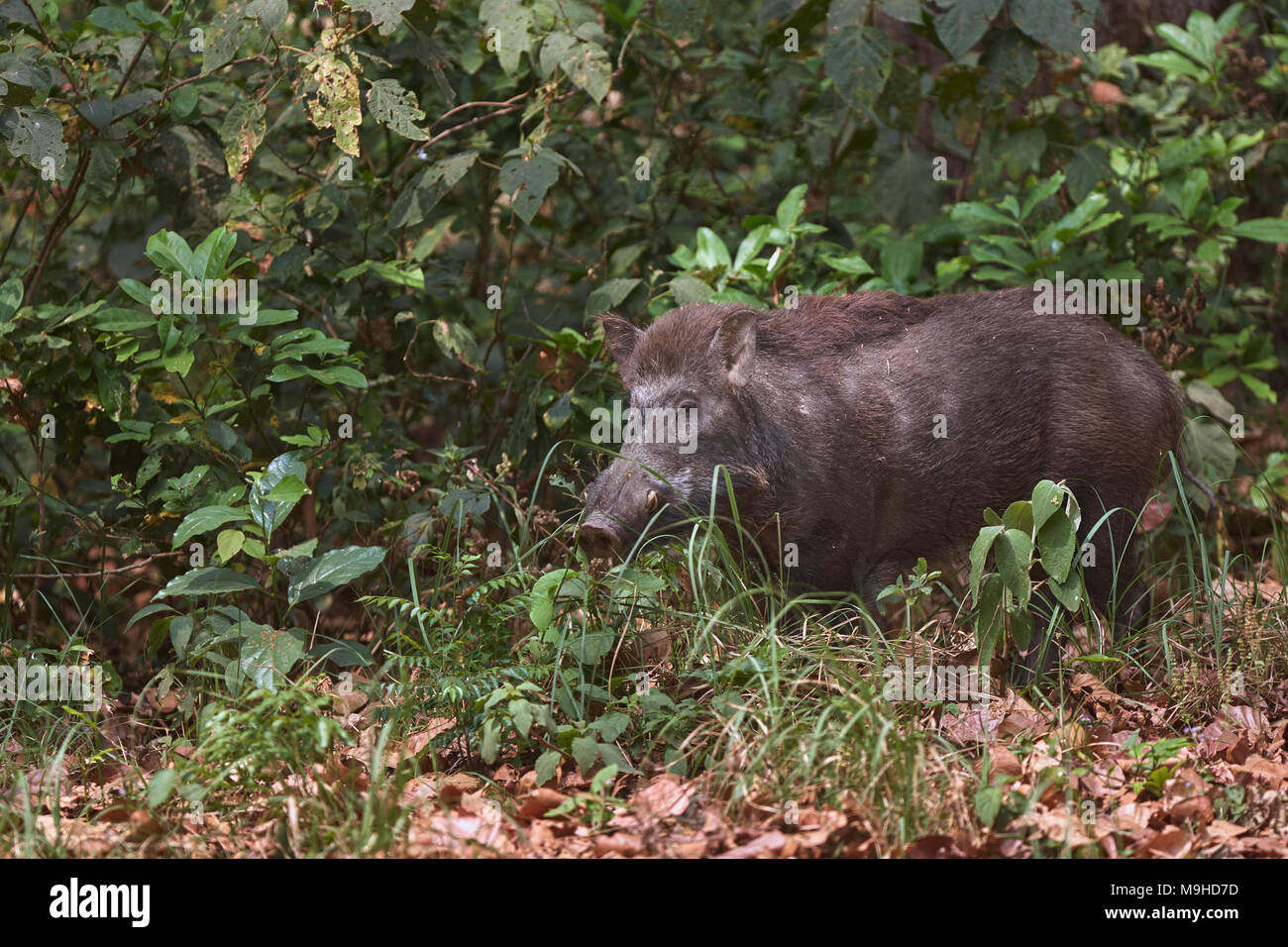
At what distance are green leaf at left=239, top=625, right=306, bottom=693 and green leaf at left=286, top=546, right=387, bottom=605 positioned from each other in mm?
131

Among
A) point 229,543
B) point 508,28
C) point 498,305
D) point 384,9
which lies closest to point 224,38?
point 384,9

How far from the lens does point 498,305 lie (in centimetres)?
570

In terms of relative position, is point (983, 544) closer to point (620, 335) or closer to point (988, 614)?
point (988, 614)

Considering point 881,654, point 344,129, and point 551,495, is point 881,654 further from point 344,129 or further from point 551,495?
point 344,129

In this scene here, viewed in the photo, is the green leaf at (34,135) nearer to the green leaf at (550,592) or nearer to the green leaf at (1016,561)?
the green leaf at (550,592)

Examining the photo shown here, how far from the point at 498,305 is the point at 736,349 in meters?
1.48

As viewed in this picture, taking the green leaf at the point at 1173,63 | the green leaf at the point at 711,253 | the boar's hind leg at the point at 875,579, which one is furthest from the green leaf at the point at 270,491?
the green leaf at the point at 1173,63

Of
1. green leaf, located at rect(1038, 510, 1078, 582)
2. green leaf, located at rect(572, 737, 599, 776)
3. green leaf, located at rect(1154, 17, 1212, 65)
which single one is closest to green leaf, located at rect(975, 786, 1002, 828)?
green leaf, located at rect(1038, 510, 1078, 582)

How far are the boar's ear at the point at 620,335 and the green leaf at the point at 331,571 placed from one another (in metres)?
1.27

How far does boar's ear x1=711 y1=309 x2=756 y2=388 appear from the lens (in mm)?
4586

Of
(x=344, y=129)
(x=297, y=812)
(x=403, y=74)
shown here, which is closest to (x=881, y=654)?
(x=297, y=812)

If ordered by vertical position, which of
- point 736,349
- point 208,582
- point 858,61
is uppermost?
point 858,61

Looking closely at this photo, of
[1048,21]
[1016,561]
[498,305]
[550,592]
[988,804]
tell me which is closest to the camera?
[988,804]
